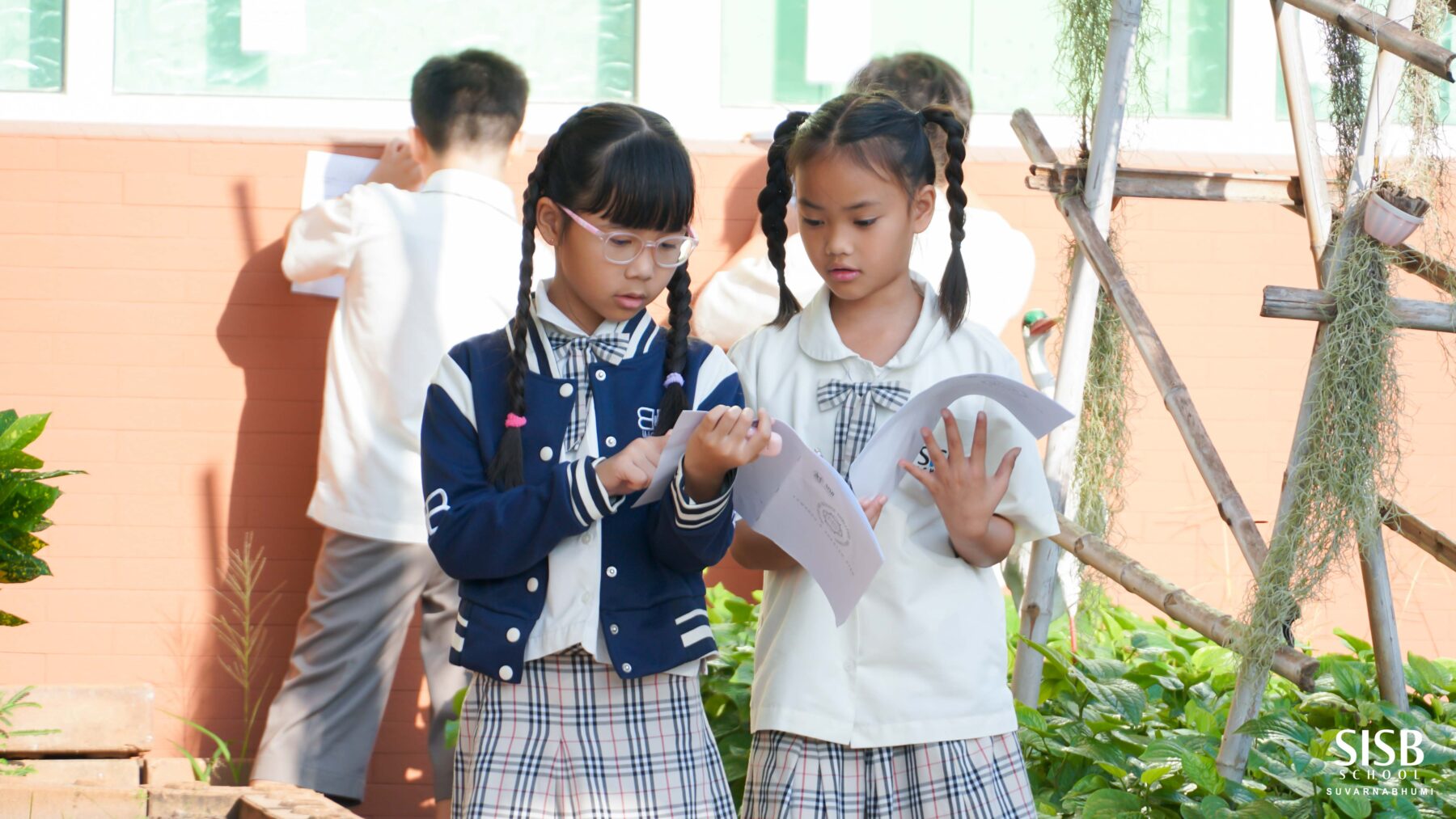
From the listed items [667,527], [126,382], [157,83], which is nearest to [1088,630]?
[667,527]

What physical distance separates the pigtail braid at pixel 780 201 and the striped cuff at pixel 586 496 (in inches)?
19.0

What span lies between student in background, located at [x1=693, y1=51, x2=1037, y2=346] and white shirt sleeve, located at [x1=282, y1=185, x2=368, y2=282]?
86 cm

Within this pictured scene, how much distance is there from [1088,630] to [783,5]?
6.09 ft

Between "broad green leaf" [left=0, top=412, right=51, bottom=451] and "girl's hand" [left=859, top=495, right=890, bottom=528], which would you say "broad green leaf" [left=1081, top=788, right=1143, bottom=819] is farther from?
"broad green leaf" [left=0, top=412, right=51, bottom=451]

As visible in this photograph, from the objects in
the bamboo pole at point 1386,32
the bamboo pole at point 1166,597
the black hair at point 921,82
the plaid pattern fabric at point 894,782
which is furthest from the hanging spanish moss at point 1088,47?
the plaid pattern fabric at point 894,782

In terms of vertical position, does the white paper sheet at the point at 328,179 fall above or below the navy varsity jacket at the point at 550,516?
above

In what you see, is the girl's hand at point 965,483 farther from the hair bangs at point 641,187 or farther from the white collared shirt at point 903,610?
the hair bangs at point 641,187

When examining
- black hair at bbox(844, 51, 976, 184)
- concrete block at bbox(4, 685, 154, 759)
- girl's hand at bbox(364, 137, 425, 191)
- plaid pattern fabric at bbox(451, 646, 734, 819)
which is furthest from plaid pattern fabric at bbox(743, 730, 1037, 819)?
girl's hand at bbox(364, 137, 425, 191)

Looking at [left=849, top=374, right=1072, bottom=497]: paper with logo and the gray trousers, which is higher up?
[left=849, top=374, right=1072, bottom=497]: paper with logo

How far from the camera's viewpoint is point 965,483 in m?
1.87

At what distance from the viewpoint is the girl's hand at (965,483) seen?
1.86 m

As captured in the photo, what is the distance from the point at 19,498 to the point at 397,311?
1.42 metres

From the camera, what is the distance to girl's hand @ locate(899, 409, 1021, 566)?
6.11 feet

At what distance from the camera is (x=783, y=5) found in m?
3.97
